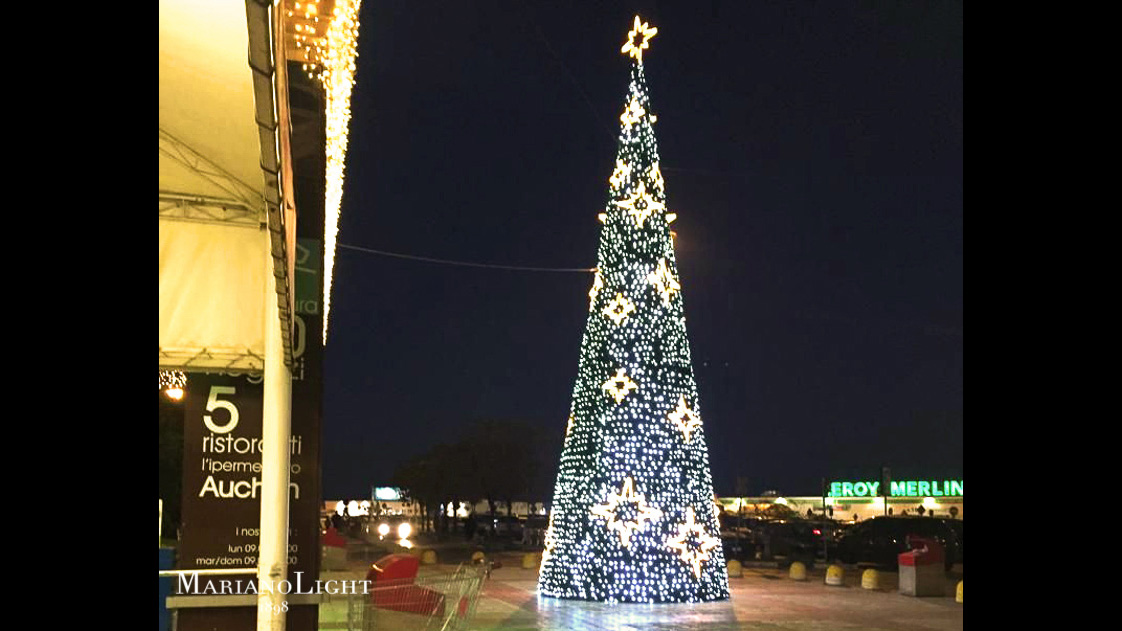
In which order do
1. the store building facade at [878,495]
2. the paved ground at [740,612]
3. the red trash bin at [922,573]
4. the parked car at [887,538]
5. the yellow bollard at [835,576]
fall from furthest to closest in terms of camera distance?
the store building facade at [878,495], the parked car at [887,538], the yellow bollard at [835,576], the red trash bin at [922,573], the paved ground at [740,612]

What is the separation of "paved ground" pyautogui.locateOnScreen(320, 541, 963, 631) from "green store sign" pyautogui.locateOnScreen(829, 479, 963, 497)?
55137 mm

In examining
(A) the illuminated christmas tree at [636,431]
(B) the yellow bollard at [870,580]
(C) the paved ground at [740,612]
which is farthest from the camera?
(B) the yellow bollard at [870,580]

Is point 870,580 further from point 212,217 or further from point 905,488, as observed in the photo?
point 905,488

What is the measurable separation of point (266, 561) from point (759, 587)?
16162 mm

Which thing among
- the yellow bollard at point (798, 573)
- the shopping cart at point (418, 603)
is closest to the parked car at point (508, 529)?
the yellow bollard at point (798, 573)

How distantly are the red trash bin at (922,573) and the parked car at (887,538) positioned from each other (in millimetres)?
9079

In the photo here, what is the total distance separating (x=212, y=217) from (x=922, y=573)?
54.5 feet

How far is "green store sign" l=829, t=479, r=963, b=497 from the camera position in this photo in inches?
2985

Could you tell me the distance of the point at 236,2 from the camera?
5.04 m

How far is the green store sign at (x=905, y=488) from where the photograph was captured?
2985 inches

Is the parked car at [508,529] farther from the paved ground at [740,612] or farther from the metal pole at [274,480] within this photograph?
the metal pole at [274,480]
